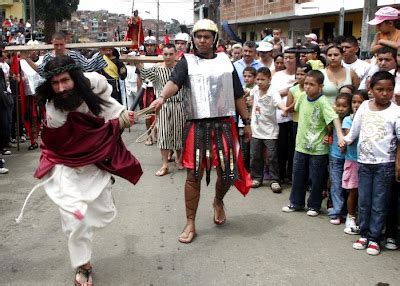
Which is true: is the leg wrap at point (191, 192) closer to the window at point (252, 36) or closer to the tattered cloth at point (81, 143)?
the tattered cloth at point (81, 143)

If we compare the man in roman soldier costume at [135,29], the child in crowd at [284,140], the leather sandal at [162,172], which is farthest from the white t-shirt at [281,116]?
the man in roman soldier costume at [135,29]

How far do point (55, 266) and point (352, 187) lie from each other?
2780 millimetres

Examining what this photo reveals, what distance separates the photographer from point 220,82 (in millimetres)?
4477

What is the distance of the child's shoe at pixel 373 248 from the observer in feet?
13.9

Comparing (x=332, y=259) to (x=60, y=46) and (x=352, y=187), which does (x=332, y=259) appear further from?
(x=60, y=46)

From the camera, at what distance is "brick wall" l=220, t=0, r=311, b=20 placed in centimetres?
2339

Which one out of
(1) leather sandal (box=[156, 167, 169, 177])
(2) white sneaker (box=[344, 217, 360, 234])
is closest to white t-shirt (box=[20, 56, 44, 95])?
(1) leather sandal (box=[156, 167, 169, 177])

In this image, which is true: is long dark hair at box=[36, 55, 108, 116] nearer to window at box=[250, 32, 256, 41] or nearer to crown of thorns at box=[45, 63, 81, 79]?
crown of thorns at box=[45, 63, 81, 79]

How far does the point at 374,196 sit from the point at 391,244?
48cm

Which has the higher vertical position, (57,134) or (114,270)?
(57,134)

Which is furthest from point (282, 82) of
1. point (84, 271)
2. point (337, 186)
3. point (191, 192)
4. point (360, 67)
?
point (84, 271)

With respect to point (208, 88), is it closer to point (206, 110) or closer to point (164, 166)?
point (206, 110)

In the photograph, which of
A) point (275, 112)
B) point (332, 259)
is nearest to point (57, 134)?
point (332, 259)

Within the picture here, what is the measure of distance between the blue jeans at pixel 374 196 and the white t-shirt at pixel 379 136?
7 centimetres
